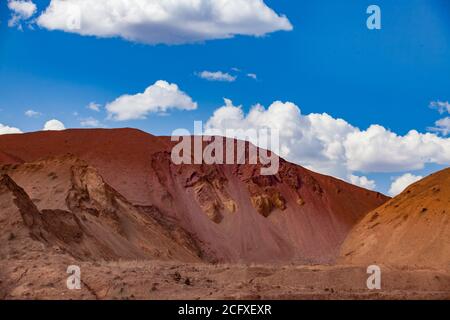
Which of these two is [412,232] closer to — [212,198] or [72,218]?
[212,198]

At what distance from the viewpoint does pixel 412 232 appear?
4678 cm

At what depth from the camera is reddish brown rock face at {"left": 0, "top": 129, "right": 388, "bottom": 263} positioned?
57906 millimetres

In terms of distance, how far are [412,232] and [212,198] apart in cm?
2113

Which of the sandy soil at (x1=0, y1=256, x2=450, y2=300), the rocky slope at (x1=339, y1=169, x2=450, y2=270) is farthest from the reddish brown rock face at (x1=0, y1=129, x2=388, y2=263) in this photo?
the sandy soil at (x1=0, y1=256, x2=450, y2=300)

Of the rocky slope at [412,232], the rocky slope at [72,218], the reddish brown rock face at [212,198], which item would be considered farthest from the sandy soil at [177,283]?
the reddish brown rock face at [212,198]

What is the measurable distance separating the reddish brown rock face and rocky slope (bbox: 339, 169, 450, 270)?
709 centimetres

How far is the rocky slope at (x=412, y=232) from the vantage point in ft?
144

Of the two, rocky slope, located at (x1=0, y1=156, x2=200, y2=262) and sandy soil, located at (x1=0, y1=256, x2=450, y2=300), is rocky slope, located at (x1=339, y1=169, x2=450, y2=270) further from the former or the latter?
sandy soil, located at (x1=0, y1=256, x2=450, y2=300)

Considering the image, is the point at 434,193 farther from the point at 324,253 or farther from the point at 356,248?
the point at 324,253

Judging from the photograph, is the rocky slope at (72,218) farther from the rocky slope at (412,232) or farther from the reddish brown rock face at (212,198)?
the rocky slope at (412,232)

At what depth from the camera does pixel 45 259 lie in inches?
952

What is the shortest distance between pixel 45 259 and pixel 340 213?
51156 millimetres

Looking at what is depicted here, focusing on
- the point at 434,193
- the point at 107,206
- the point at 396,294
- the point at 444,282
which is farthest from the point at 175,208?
the point at 396,294

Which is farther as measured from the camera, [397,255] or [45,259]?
[397,255]
